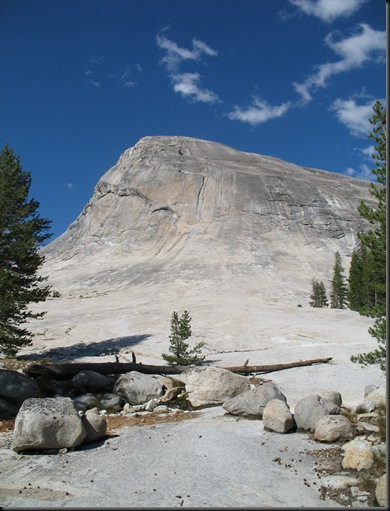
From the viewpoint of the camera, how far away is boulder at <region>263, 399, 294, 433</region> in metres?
10.9

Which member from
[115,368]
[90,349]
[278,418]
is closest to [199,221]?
[90,349]

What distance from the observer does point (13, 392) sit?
13.4 meters

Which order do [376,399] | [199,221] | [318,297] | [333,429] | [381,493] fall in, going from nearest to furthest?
[381,493]
[333,429]
[376,399]
[318,297]
[199,221]

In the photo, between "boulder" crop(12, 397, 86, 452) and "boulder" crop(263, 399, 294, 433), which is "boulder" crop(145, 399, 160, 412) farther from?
"boulder" crop(263, 399, 294, 433)

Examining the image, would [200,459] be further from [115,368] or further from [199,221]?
[199,221]

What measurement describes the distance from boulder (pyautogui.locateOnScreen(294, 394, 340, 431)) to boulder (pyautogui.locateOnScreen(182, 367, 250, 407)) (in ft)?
13.2

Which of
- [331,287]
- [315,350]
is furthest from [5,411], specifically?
[331,287]

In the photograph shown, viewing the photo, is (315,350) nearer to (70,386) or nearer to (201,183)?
(70,386)

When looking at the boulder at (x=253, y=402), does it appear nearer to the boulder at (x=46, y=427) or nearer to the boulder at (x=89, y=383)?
the boulder at (x=46, y=427)

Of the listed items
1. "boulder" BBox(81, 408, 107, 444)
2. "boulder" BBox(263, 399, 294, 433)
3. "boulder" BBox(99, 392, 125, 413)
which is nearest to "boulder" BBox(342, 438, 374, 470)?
"boulder" BBox(263, 399, 294, 433)

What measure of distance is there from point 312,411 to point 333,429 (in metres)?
1.13

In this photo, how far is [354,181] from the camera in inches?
4149

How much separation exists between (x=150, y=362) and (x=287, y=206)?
6742 cm

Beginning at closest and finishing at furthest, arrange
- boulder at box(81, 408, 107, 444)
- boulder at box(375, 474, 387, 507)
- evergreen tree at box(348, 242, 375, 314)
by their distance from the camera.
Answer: boulder at box(375, 474, 387, 507)
boulder at box(81, 408, 107, 444)
evergreen tree at box(348, 242, 375, 314)
